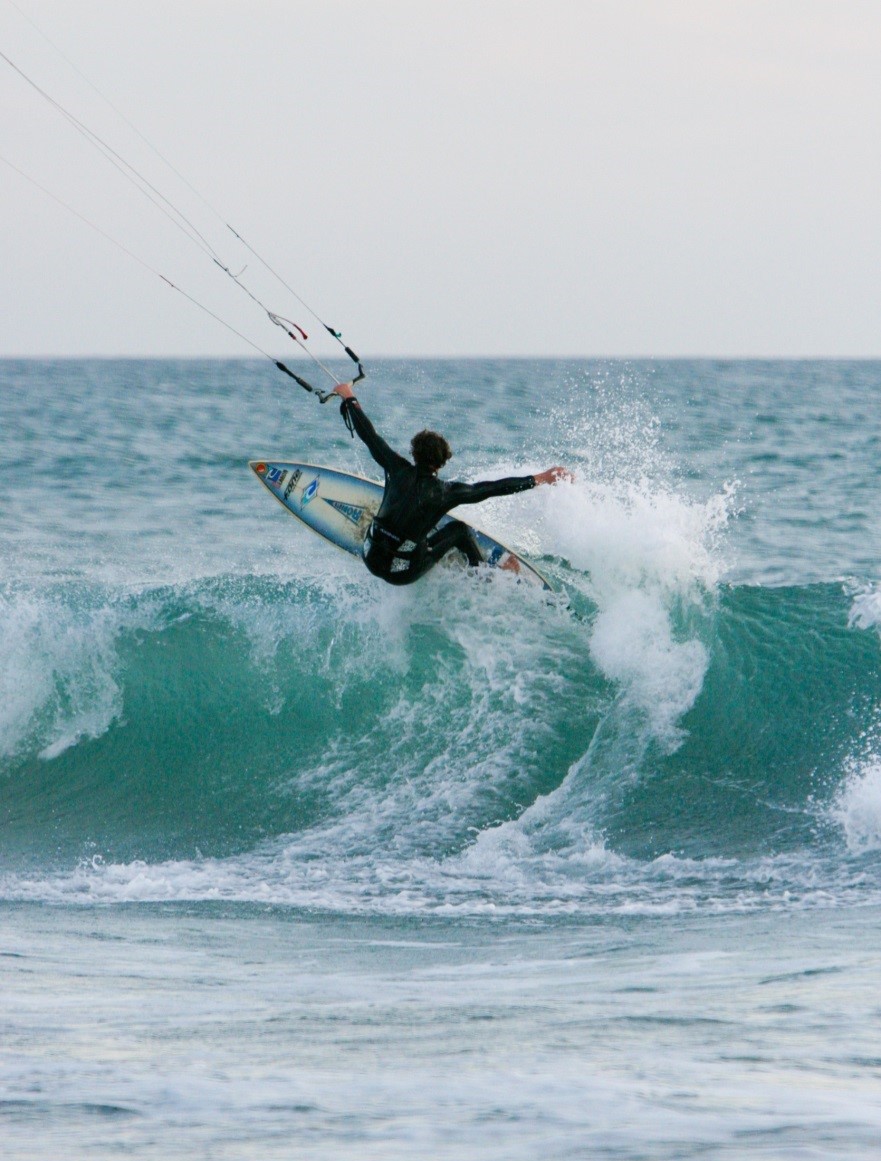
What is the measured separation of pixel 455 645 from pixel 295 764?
4.56ft

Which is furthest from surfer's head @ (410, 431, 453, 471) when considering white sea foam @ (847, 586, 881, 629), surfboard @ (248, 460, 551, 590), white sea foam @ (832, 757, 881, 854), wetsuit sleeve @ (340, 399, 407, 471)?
white sea foam @ (847, 586, 881, 629)

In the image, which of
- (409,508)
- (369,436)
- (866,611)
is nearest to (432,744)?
(409,508)

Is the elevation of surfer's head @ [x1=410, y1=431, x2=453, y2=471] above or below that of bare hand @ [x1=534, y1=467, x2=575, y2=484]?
above

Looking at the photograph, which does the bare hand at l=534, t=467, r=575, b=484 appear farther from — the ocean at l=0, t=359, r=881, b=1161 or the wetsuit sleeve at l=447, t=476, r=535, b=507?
the ocean at l=0, t=359, r=881, b=1161

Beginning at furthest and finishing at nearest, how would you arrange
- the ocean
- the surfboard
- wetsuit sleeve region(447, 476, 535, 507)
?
the surfboard
wetsuit sleeve region(447, 476, 535, 507)
the ocean

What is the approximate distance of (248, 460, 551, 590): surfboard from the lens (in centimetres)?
914

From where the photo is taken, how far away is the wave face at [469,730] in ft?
22.9

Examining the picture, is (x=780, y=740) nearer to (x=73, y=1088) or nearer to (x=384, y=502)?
(x=384, y=502)

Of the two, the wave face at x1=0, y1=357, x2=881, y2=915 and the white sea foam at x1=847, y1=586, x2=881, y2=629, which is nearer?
the wave face at x1=0, y1=357, x2=881, y2=915

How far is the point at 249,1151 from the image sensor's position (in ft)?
11.5

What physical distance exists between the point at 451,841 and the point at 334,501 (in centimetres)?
288

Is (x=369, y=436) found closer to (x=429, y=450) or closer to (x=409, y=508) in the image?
(x=429, y=450)

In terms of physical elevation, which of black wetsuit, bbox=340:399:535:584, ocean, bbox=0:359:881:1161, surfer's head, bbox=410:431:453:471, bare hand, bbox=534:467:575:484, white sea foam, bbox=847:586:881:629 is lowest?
ocean, bbox=0:359:881:1161

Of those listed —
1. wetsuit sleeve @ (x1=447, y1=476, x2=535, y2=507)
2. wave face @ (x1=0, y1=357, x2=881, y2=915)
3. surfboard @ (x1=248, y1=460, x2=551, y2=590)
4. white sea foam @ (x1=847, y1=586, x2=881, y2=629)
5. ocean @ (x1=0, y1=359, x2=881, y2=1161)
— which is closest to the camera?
ocean @ (x1=0, y1=359, x2=881, y2=1161)
